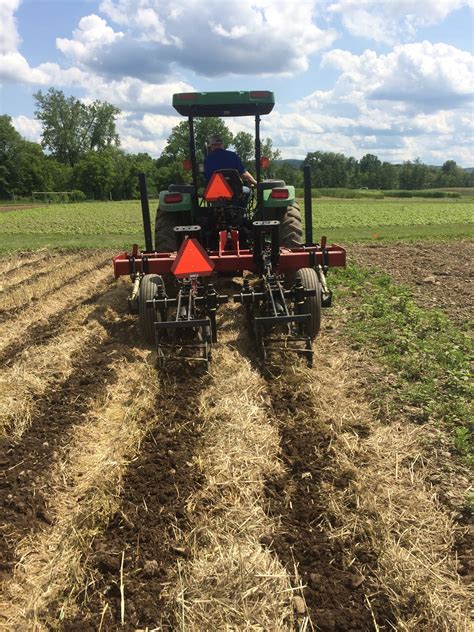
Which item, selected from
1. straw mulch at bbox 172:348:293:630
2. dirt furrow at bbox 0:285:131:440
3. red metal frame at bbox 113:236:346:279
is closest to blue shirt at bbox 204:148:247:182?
red metal frame at bbox 113:236:346:279

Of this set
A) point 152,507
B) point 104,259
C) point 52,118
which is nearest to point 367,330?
point 152,507

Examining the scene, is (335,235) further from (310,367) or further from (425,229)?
(310,367)

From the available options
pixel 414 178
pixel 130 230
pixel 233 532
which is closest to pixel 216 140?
pixel 233 532

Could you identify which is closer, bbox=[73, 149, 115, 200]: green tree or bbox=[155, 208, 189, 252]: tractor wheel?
bbox=[155, 208, 189, 252]: tractor wheel

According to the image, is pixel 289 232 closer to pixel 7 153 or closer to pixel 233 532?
pixel 233 532

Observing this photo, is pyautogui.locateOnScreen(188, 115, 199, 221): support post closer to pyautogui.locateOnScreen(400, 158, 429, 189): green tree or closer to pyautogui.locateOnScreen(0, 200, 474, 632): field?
pyautogui.locateOnScreen(0, 200, 474, 632): field

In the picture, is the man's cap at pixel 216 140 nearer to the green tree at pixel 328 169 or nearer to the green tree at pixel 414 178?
the green tree at pixel 328 169

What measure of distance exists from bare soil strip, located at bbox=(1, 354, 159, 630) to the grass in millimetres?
2260

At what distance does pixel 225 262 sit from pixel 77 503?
3.31m

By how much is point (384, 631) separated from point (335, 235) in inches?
674

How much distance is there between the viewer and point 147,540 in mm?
2631

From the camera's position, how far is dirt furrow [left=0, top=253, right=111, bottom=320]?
7728 mm

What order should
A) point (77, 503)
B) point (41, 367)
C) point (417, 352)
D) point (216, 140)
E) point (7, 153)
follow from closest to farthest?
point (77, 503)
point (41, 367)
point (417, 352)
point (216, 140)
point (7, 153)

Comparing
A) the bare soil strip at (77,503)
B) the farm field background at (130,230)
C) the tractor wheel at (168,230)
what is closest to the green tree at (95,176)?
the farm field background at (130,230)
